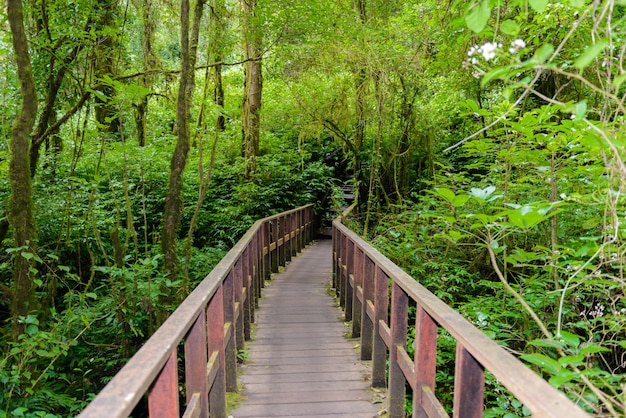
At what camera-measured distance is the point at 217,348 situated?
119 inches

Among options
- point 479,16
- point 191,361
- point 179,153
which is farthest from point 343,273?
point 479,16

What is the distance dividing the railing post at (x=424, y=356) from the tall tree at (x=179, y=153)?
3748mm

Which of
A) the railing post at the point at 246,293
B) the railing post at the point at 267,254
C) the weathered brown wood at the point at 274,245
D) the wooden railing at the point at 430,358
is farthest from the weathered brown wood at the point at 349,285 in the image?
the weathered brown wood at the point at 274,245

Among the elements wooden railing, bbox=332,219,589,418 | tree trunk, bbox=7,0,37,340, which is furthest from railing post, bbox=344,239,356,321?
tree trunk, bbox=7,0,37,340

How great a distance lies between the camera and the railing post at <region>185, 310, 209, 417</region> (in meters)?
2.32

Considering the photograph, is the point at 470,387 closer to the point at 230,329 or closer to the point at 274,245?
the point at 230,329

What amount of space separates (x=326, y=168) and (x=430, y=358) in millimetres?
12219

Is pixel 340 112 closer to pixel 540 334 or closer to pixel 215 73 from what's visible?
pixel 215 73

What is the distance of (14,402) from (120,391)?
3.88 metres

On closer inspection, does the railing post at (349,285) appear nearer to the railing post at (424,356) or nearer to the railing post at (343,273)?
the railing post at (343,273)

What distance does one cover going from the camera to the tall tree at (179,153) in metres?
5.26

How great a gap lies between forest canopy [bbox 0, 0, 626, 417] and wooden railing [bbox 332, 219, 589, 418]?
0.58 feet

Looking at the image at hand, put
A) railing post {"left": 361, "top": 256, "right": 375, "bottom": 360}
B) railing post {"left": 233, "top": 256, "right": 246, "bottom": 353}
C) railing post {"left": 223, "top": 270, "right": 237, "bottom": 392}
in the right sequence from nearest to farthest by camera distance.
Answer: railing post {"left": 223, "top": 270, "right": 237, "bottom": 392}, railing post {"left": 233, "top": 256, "right": 246, "bottom": 353}, railing post {"left": 361, "top": 256, "right": 375, "bottom": 360}

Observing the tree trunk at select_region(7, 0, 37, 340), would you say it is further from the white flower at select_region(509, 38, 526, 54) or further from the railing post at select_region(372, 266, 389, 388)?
the white flower at select_region(509, 38, 526, 54)
